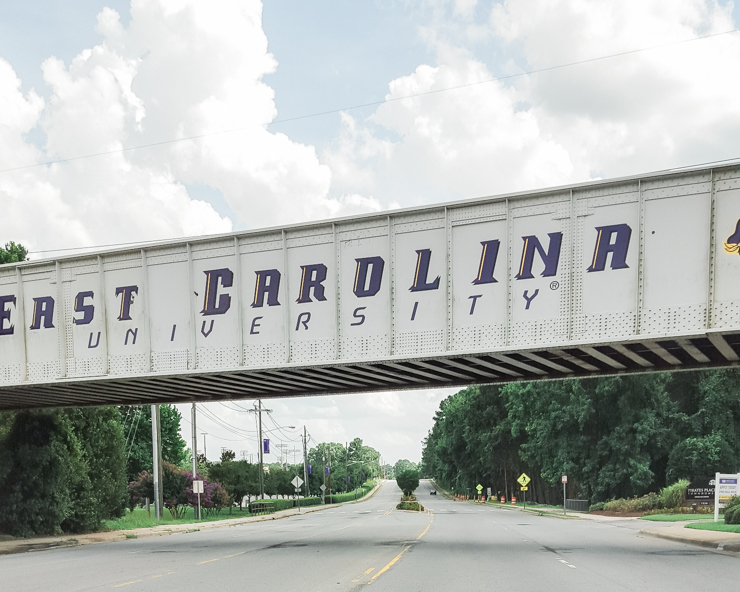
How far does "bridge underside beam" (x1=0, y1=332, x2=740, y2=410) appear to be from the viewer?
18.9 metres

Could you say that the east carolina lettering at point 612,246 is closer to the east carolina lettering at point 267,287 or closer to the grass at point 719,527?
the east carolina lettering at point 267,287

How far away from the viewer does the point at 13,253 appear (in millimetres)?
38219

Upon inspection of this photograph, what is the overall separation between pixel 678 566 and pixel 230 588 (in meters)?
9.60

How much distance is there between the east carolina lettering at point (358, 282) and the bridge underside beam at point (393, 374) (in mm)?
1327

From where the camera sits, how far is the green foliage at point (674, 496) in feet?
145

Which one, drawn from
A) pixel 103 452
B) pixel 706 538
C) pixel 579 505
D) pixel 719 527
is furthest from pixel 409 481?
pixel 706 538

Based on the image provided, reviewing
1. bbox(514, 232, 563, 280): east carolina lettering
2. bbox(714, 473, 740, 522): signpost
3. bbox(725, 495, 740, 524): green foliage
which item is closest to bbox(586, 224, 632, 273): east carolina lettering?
bbox(514, 232, 563, 280): east carolina lettering

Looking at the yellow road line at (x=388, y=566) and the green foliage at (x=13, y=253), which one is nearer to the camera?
the yellow road line at (x=388, y=566)

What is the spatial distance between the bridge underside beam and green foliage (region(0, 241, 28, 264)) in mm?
9795

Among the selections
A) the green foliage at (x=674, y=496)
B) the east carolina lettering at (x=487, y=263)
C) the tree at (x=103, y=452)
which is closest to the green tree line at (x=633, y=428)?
the green foliage at (x=674, y=496)

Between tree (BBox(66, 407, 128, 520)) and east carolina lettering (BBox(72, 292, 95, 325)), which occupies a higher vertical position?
east carolina lettering (BBox(72, 292, 95, 325))

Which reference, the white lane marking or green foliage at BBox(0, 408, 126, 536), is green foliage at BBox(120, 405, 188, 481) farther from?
the white lane marking

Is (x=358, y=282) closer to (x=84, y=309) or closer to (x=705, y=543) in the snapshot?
(x=84, y=309)

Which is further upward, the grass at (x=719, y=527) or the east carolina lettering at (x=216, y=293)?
the east carolina lettering at (x=216, y=293)
